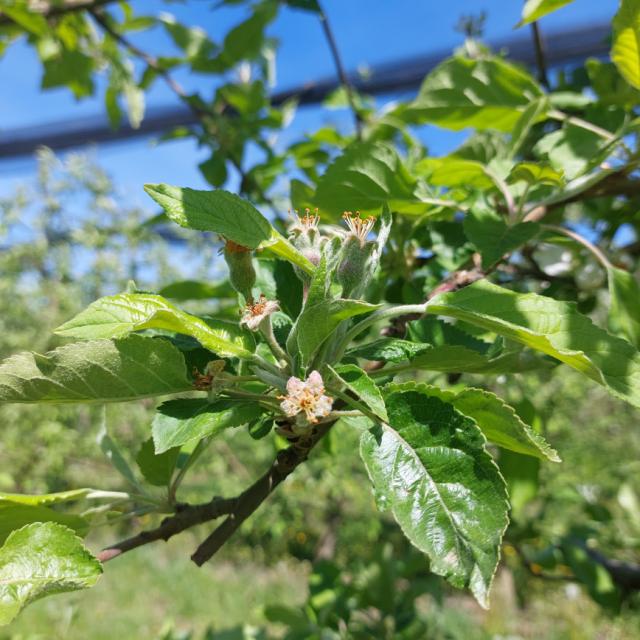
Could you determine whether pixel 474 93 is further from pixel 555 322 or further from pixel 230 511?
pixel 230 511

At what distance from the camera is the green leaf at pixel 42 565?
0.50 metres

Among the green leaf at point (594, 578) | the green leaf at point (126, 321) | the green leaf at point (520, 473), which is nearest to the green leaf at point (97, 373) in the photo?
the green leaf at point (126, 321)

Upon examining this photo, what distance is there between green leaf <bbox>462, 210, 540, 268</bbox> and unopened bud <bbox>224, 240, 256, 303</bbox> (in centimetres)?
30

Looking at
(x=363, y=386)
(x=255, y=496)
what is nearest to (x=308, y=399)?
(x=363, y=386)

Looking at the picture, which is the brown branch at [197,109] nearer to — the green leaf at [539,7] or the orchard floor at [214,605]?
the green leaf at [539,7]

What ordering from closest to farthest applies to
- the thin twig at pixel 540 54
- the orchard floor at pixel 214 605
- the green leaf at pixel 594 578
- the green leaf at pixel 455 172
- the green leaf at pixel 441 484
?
1. the green leaf at pixel 441 484
2. the green leaf at pixel 455 172
3. the thin twig at pixel 540 54
4. the green leaf at pixel 594 578
5. the orchard floor at pixel 214 605

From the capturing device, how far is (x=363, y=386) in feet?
1.72

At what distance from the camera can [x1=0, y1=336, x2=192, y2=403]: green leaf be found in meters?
0.54

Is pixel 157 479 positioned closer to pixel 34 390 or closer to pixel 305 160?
pixel 34 390

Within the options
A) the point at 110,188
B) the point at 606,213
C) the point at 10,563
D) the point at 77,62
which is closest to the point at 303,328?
the point at 10,563

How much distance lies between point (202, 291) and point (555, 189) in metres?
0.61

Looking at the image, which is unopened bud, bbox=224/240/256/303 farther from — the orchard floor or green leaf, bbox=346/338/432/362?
the orchard floor

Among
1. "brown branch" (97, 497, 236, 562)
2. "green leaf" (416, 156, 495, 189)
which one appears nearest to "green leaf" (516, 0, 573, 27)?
"green leaf" (416, 156, 495, 189)

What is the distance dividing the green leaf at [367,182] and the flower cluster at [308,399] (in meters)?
0.38
